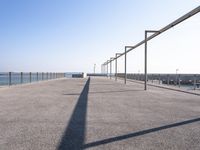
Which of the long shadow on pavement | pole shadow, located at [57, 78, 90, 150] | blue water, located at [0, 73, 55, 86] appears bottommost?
the long shadow on pavement

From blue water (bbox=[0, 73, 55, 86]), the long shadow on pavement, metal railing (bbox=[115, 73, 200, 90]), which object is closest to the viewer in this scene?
the long shadow on pavement

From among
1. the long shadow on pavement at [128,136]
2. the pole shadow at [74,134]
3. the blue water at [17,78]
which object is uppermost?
the blue water at [17,78]

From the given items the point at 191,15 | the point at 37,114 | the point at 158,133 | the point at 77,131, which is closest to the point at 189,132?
the point at 158,133

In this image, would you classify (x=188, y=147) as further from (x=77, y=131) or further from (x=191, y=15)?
(x=191, y=15)

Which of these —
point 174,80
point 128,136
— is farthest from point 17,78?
point 128,136

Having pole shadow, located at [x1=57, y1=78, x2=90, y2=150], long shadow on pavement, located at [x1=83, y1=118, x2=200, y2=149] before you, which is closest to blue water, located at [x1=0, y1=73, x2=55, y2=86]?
pole shadow, located at [x1=57, y1=78, x2=90, y2=150]

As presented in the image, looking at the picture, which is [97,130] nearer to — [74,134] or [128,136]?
[74,134]

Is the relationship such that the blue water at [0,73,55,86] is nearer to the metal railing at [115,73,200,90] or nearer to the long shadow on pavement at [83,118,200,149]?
the metal railing at [115,73,200,90]

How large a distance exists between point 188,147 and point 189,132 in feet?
3.82

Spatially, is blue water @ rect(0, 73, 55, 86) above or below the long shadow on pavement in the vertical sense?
above

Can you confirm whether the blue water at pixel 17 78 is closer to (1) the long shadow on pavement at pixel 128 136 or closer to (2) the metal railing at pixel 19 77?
(2) the metal railing at pixel 19 77

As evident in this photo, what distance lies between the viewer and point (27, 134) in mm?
4766

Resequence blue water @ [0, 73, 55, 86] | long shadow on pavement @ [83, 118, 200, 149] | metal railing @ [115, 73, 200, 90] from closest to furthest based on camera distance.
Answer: long shadow on pavement @ [83, 118, 200, 149] < blue water @ [0, 73, 55, 86] < metal railing @ [115, 73, 200, 90]

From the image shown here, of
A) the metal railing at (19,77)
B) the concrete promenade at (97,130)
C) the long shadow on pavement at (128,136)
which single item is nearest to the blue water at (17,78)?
the metal railing at (19,77)
